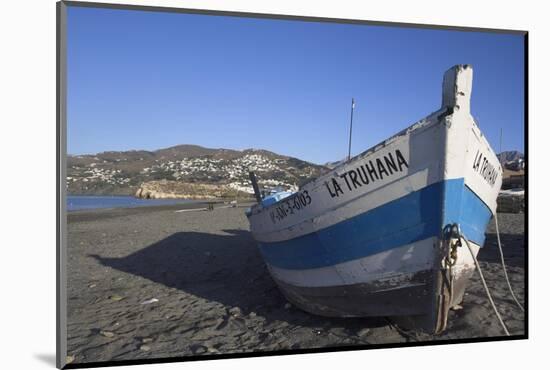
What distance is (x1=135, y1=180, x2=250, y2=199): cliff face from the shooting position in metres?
5.93

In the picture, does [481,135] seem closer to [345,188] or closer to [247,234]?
[345,188]

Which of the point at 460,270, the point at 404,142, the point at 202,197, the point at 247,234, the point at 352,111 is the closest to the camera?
the point at 404,142

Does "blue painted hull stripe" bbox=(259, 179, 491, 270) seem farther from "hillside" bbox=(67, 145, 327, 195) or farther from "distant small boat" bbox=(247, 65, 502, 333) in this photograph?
"hillside" bbox=(67, 145, 327, 195)

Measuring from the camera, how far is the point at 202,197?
679 centimetres

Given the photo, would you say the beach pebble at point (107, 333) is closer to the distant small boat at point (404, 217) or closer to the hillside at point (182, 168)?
the hillside at point (182, 168)

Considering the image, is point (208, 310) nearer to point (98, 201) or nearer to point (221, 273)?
point (221, 273)

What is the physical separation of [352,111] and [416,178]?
1.63 meters

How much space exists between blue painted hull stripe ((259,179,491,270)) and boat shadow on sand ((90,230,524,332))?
35.2 inches

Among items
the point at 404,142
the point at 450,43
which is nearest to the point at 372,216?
the point at 404,142

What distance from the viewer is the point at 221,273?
5.66 metres

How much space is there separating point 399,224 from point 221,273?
3.40 meters

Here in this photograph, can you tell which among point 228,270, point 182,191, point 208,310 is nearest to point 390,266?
point 208,310

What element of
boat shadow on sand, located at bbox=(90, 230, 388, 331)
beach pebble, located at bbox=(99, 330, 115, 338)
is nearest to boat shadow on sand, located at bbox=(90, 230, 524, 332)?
boat shadow on sand, located at bbox=(90, 230, 388, 331)

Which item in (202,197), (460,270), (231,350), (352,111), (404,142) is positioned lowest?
(231,350)
